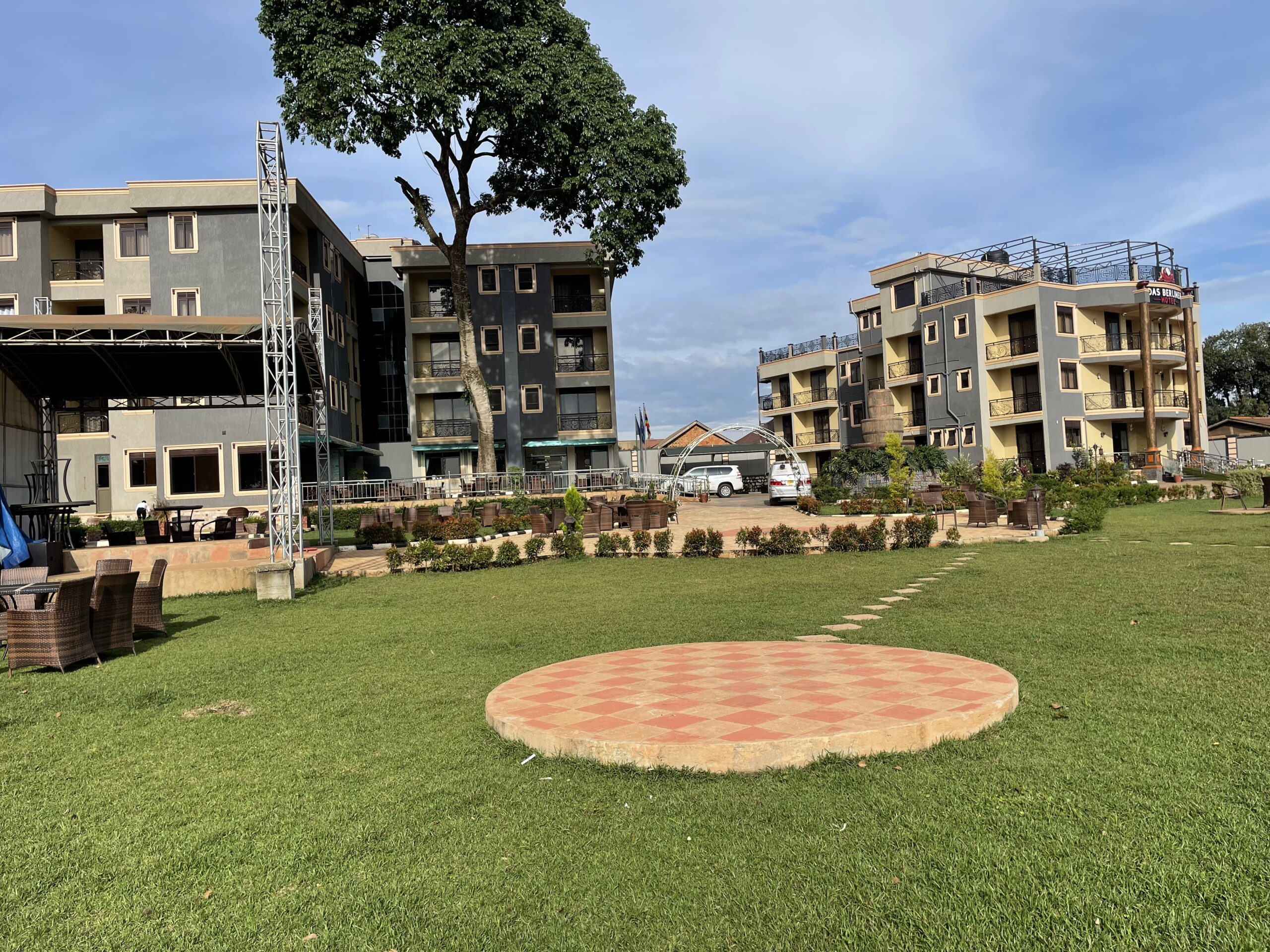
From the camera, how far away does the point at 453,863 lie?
3387mm

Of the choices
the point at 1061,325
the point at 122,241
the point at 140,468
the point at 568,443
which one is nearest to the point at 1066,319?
the point at 1061,325

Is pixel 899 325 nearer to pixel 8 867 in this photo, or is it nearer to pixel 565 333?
pixel 565 333

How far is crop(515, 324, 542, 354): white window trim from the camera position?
40.4m

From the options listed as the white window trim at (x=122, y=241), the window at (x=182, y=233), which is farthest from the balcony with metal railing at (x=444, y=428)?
the white window trim at (x=122, y=241)

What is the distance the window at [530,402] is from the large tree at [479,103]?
31.6ft

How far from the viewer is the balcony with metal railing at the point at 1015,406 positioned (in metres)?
38.9

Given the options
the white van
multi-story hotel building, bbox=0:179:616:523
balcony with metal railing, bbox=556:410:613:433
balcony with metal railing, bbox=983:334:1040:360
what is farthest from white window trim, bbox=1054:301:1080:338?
balcony with metal railing, bbox=556:410:613:433

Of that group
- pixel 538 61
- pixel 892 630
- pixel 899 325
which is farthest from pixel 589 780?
pixel 899 325

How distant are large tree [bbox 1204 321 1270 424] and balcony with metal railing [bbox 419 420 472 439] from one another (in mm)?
55654

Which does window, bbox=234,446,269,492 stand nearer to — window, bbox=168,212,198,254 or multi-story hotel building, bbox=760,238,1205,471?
window, bbox=168,212,198,254

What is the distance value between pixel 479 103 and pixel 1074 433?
28060 mm

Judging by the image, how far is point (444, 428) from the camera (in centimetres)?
4069

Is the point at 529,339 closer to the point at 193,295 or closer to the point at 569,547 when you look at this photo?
the point at 193,295

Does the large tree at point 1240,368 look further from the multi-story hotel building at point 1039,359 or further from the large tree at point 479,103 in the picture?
the large tree at point 479,103
